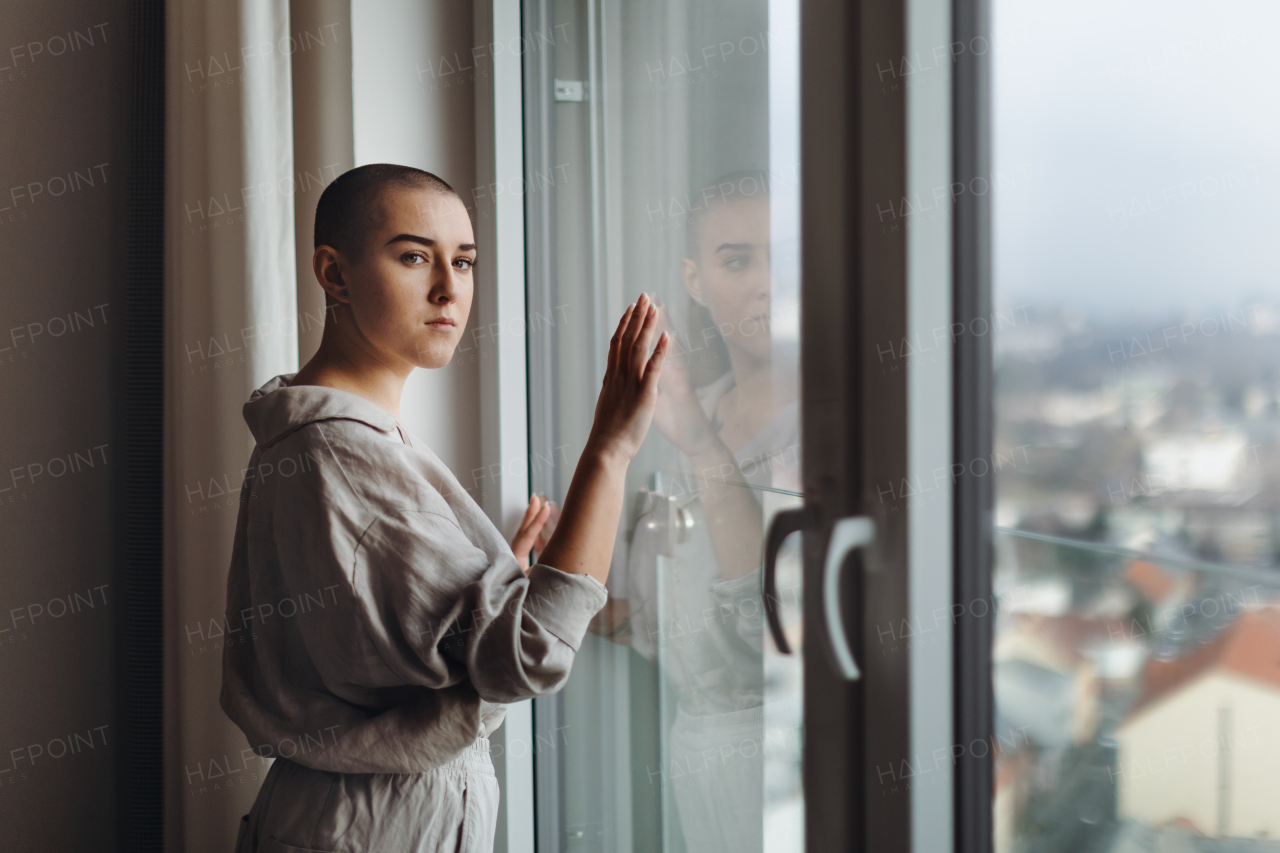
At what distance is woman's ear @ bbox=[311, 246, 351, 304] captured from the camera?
93cm

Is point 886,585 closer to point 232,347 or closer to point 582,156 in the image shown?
point 582,156

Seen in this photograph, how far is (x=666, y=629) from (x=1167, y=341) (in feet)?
2.32

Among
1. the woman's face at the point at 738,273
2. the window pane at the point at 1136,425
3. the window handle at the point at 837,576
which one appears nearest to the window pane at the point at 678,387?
the woman's face at the point at 738,273

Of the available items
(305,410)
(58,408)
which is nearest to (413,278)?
(305,410)

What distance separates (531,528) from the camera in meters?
1.26

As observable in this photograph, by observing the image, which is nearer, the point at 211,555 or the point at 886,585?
the point at 886,585

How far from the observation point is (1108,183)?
592 mm

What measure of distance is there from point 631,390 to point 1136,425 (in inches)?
16.7

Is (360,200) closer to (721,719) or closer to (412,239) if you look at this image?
(412,239)

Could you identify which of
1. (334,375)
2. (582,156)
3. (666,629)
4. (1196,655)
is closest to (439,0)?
(582,156)

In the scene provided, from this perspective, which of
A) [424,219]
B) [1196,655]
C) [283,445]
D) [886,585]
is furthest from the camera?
[424,219]

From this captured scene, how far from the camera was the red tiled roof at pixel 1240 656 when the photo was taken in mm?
496

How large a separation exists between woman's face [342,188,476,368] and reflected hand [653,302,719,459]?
0.26m

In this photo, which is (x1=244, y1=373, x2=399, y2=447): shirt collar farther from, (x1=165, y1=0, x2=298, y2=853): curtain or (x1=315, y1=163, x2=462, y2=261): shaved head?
(x1=165, y1=0, x2=298, y2=853): curtain
